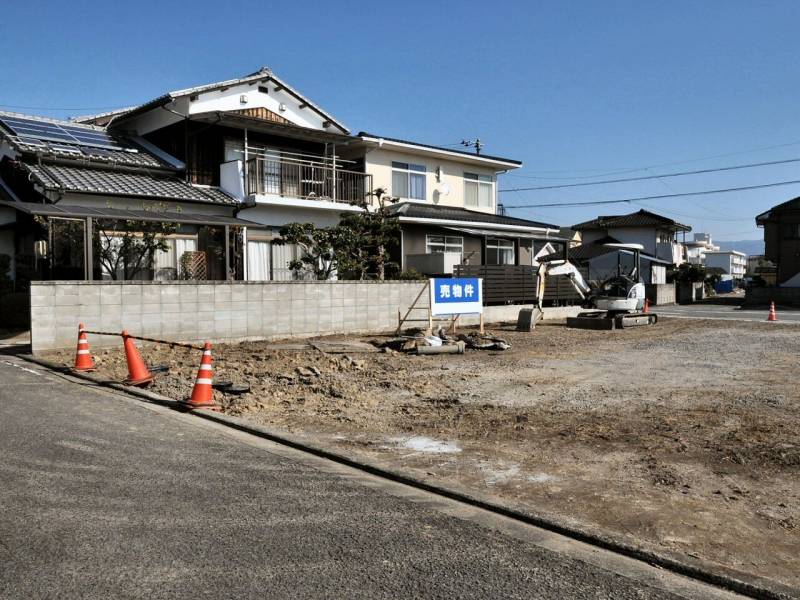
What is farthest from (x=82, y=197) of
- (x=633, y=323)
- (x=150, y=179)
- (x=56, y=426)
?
(x=633, y=323)

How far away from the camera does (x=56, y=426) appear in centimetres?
690

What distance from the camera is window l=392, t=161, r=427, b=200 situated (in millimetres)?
24469

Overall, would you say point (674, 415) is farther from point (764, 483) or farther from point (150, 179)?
point (150, 179)

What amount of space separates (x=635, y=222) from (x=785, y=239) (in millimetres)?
13502

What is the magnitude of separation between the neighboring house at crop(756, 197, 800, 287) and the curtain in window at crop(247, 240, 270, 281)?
34.5 metres

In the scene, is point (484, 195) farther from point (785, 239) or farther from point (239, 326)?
point (785, 239)

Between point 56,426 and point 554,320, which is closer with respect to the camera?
point 56,426

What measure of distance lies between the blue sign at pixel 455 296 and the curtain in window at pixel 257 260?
644cm

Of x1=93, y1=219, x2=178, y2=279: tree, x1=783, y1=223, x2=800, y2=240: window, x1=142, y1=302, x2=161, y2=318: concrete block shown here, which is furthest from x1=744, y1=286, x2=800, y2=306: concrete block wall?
x1=142, y1=302, x2=161, y2=318: concrete block

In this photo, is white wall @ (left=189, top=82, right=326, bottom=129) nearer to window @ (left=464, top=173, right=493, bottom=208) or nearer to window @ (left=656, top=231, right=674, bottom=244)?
window @ (left=464, top=173, right=493, bottom=208)

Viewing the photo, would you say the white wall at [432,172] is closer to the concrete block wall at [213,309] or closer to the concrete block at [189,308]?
the concrete block wall at [213,309]

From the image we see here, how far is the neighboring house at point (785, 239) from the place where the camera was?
3959 centimetres

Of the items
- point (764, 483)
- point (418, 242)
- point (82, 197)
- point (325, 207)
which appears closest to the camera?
point (764, 483)

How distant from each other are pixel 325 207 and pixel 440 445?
15372 millimetres
